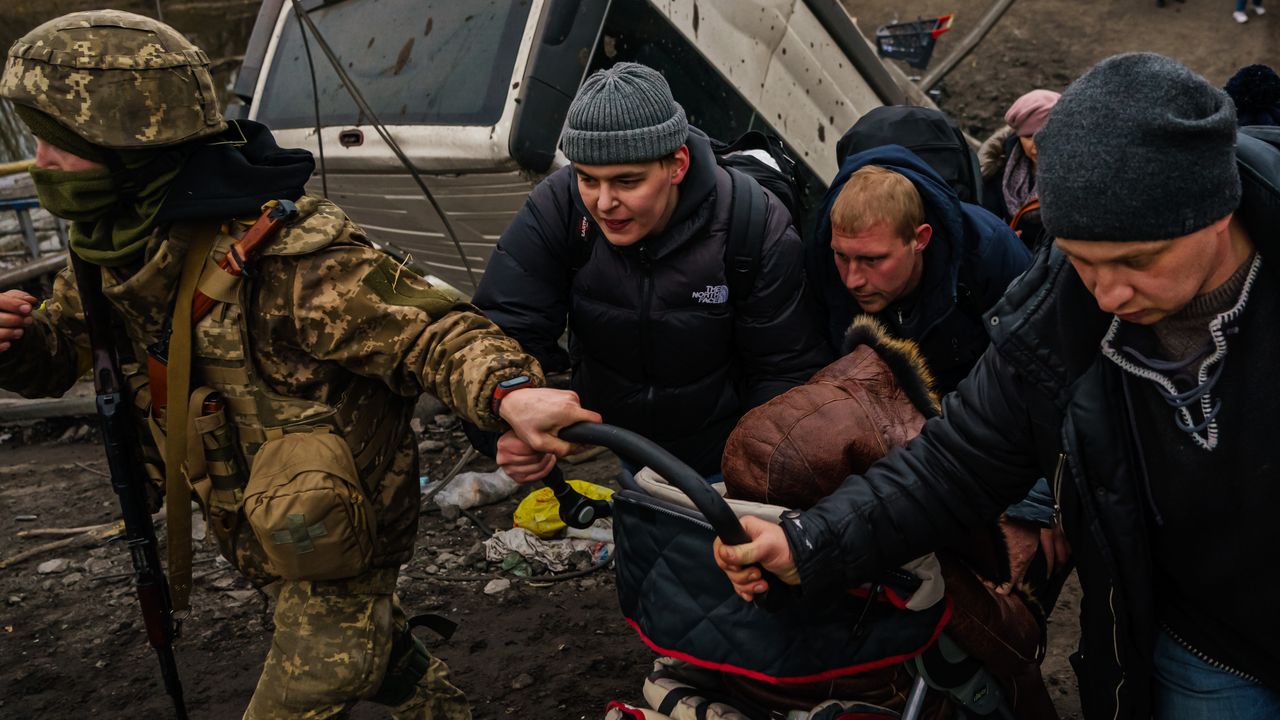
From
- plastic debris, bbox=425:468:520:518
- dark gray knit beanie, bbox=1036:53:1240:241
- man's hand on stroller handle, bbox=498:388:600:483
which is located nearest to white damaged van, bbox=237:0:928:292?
A: plastic debris, bbox=425:468:520:518

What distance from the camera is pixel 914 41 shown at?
1105 centimetres

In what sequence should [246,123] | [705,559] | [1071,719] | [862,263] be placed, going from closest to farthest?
1. [705,559]
2. [246,123]
3. [862,263]
4. [1071,719]

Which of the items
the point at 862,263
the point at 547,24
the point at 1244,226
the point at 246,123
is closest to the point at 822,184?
the point at 547,24

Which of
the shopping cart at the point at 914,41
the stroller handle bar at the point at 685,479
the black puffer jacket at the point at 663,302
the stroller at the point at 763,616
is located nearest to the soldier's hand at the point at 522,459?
the stroller at the point at 763,616

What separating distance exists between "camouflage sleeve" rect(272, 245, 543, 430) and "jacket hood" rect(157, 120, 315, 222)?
19 cm

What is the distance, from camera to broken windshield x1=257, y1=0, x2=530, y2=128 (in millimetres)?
4219

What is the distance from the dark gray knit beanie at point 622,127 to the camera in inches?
95.7

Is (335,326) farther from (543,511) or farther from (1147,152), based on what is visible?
(543,511)

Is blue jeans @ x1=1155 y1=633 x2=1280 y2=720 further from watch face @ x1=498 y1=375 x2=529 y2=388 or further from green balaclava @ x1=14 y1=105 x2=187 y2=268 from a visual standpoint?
green balaclava @ x1=14 y1=105 x2=187 y2=268

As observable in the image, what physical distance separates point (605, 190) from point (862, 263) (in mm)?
693

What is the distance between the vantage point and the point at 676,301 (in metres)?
2.67

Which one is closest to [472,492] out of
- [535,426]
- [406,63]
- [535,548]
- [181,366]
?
[535,548]

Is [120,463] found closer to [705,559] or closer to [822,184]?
[705,559]

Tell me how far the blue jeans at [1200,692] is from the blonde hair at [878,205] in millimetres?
1193
